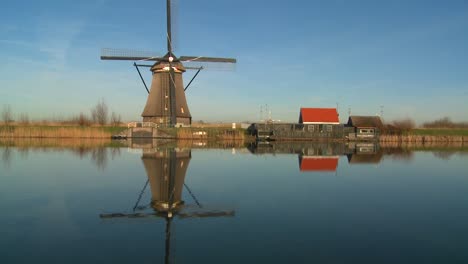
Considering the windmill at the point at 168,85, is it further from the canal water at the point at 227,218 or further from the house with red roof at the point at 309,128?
the canal water at the point at 227,218

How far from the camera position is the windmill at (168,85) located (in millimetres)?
29016

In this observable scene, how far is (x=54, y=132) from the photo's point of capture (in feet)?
104

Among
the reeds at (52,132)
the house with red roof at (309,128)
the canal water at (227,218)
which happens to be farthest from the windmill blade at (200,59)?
the canal water at (227,218)

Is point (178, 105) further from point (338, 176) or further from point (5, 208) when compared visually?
point (5, 208)

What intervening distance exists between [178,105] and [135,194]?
2289 cm

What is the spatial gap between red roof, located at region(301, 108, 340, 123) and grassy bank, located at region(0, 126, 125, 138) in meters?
17.2

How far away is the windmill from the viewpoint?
95.2 feet

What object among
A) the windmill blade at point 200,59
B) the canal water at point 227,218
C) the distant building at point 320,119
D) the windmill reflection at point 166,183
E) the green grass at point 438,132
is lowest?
the canal water at point 227,218

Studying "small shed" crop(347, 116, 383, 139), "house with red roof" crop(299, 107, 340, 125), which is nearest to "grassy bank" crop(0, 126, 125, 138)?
"house with red roof" crop(299, 107, 340, 125)

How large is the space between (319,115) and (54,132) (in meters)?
23.3

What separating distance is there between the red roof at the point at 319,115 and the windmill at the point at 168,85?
981 cm

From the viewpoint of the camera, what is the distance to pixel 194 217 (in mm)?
6281

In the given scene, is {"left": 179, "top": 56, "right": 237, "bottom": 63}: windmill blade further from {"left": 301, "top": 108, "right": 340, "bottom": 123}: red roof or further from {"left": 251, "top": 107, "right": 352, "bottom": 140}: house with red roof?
{"left": 301, "top": 108, "right": 340, "bottom": 123}: red roof

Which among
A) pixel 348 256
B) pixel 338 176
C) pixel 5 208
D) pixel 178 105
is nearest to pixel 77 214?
pixel 5 208
